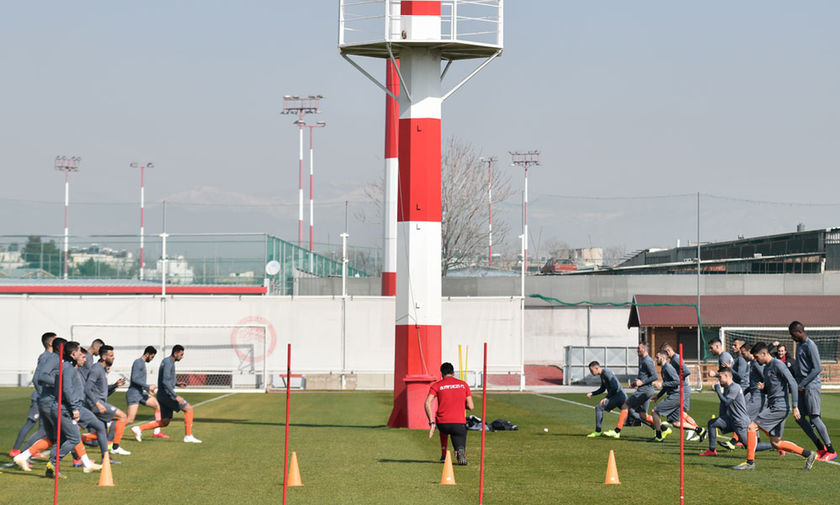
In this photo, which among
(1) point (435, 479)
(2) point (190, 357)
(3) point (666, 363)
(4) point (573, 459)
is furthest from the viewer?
(2) point (190, 357)

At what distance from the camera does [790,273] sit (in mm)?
57969

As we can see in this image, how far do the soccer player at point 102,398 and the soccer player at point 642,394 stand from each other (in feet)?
31.0

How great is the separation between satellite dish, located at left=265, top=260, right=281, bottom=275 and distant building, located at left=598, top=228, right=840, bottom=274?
21881mm

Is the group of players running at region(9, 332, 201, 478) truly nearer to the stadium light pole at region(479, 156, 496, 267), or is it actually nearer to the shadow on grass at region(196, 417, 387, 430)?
the shadow on grass at region(196, 417, 387, 430)

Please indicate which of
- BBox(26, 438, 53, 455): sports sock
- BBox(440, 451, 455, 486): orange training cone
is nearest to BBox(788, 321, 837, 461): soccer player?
BBox(440, 451, 455, 486): orange training cone

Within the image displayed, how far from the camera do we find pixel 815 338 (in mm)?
46562

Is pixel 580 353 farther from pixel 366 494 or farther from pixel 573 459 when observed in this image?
pixel 366 494

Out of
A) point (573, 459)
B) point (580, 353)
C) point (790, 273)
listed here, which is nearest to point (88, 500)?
point (573, 459)

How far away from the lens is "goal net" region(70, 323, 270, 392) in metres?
41.5

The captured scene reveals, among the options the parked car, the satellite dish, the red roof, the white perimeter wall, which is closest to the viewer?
the white perimeter wall

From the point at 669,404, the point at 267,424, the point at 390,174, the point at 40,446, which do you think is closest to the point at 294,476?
the point at 40,446

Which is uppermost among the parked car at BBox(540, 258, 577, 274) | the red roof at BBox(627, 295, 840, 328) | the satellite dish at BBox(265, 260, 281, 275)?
the parked car at BBox(540, 258, 577, 274)

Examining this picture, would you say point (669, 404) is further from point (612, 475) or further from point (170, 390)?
point (170, 390)

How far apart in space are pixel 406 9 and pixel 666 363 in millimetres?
9985
